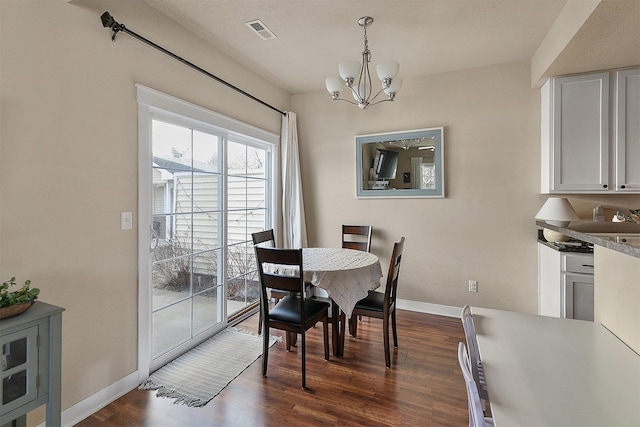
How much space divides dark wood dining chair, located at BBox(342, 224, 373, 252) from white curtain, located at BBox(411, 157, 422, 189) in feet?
2.36

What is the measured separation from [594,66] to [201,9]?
317 centimetres

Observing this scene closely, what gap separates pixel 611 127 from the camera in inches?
99.1

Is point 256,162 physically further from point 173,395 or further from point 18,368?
point 18,368

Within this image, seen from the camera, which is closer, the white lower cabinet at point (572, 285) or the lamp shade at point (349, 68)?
the lamp shade at point (349, 68)

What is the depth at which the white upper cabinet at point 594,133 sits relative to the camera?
2.48 m

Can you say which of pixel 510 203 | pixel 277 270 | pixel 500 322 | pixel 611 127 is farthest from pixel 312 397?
pixel 611 127

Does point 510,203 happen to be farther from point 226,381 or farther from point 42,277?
point 42,277

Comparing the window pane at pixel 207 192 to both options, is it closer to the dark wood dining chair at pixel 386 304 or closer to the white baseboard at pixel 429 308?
the dark wood dining chair at pixel 386 304

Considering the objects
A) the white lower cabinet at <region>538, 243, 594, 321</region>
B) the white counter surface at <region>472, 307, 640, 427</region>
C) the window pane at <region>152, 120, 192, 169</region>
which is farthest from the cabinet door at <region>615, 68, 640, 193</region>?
the window pane at <region>152, 120, 192, 169</region>

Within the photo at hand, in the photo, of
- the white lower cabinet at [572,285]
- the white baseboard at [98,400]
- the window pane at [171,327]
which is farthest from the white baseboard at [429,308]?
the white baseboard at [98,400]

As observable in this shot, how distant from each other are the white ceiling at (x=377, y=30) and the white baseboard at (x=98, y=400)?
263 centimetres

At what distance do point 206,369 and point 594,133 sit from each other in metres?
3.75

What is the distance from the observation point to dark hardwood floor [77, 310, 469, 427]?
175cm

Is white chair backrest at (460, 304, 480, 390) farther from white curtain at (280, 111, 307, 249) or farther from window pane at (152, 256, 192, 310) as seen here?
white curtain at (280, 111, 307, 249)
